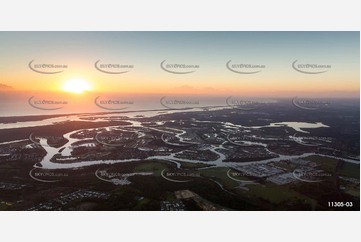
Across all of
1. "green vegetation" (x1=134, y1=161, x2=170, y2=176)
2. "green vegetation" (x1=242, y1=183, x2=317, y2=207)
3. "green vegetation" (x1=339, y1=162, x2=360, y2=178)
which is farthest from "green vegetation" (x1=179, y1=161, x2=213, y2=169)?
"green vegetation" (x1=339, y1=162, x2=360, y2=178)

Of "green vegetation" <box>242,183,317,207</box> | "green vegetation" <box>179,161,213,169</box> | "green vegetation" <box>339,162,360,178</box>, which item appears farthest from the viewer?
"green vegetation" <box>179,161,213,169</box>

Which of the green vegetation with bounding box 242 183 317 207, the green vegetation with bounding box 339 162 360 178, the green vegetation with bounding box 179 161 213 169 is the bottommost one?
the green vegetation with bounding box 242 183 317 207

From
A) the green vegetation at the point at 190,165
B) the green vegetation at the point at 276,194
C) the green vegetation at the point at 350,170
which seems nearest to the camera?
the green vegetation at the point at 276,194

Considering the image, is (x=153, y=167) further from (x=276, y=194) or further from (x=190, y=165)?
(x=276, y=194)

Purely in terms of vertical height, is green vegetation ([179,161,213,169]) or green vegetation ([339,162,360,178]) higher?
green vegetation ([179,161,213,169])

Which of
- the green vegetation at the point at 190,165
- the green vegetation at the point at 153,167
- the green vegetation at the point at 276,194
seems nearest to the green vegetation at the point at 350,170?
the green vegetation at the point at 276,194

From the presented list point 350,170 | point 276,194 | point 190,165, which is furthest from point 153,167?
point 350,170

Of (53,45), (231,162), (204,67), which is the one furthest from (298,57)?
(53,45)

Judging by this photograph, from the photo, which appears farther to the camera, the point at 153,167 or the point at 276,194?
the point at 153,167

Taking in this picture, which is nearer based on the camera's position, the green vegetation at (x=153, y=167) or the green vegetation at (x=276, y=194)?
the green vegetation at (x=276, y=194)

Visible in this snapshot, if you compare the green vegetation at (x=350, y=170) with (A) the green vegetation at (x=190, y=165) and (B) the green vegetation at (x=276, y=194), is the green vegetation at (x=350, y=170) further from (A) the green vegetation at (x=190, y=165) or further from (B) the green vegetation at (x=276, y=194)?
(A) the green vegetation at (x=190, y=165)

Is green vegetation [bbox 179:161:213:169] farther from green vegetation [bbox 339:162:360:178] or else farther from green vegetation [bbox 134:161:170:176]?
green vegetation [bbox 339:162:360:178]

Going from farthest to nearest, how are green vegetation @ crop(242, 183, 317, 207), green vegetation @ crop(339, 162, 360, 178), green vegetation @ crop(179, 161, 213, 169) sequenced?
1. green vegetation @ crop(179, 161, 213, 169)
2. green vegetation @ crop(339, 162, 360, 178)
3. green vegetation @ crop(242, 183, 317, 207)

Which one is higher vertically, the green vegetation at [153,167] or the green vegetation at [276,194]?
the green vegetation at [153,167]
